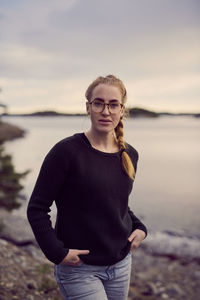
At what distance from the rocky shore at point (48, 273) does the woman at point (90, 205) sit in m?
2.82

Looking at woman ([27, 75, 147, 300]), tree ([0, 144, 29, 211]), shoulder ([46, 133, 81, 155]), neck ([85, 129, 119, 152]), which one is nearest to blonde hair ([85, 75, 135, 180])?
woman ([27, 75, 147, 300])

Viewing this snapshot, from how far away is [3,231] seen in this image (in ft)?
32.0

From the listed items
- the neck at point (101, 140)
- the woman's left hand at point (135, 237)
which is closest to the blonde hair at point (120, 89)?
the neck at point (101, 140)

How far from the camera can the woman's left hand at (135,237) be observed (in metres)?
2.89

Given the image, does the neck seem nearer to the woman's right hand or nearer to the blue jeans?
the woman's right hand

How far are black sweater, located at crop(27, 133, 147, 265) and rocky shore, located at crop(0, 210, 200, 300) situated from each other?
2930 mm

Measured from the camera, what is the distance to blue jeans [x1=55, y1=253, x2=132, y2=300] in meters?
2.49

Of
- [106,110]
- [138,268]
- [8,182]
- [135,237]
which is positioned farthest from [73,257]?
[8,182]

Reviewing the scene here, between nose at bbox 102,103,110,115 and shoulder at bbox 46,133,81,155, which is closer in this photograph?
shoulder at bbox 46,133,81,155

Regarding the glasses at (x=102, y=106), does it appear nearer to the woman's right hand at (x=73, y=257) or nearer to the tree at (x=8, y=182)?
the woman's right hand at (x=73, y=257)

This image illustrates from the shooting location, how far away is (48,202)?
2480mm

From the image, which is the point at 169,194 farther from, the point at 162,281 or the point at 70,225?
the point at 70,225

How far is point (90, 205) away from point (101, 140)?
1.76 ft

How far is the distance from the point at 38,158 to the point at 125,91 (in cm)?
2751
